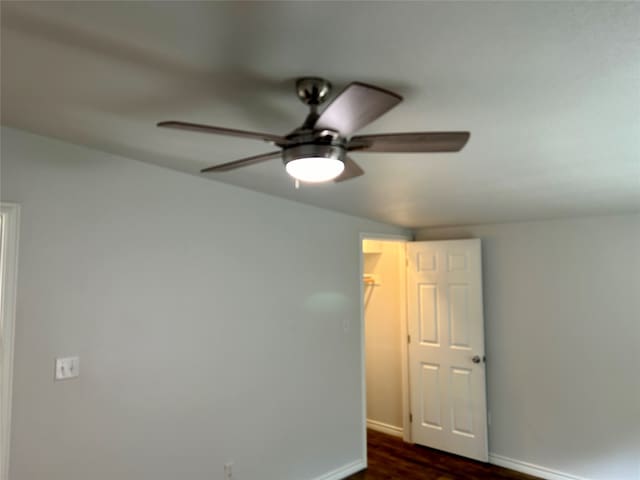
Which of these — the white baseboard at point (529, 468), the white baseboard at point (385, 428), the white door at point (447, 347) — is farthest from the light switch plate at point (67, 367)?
the white baseboard at point (529, 468)

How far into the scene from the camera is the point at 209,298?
2768 mm

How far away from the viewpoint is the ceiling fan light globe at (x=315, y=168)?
4.46 ft

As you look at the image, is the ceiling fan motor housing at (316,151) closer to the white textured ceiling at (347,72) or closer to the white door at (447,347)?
the white textured ceiling at (347,72)

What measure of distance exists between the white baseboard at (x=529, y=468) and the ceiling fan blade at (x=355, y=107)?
3701 mm

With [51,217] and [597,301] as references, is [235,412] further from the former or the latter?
[597,301]

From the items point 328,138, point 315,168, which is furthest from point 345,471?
point 328,138

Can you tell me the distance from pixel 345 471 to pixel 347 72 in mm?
3389

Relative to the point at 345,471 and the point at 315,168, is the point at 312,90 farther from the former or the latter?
the point at 345,471

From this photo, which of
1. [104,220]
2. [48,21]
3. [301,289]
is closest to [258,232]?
[301,289]

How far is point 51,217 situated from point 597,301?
3924mm

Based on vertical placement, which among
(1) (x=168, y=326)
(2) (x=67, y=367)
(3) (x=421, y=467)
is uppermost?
(1) (x=168, y=326)

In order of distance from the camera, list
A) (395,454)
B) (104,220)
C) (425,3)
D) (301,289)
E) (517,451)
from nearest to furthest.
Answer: (425,3), (104,220), (301,289), (517,451), (395,454)

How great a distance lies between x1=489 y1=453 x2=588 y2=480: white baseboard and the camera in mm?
3459

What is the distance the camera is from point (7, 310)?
201 centimetres
